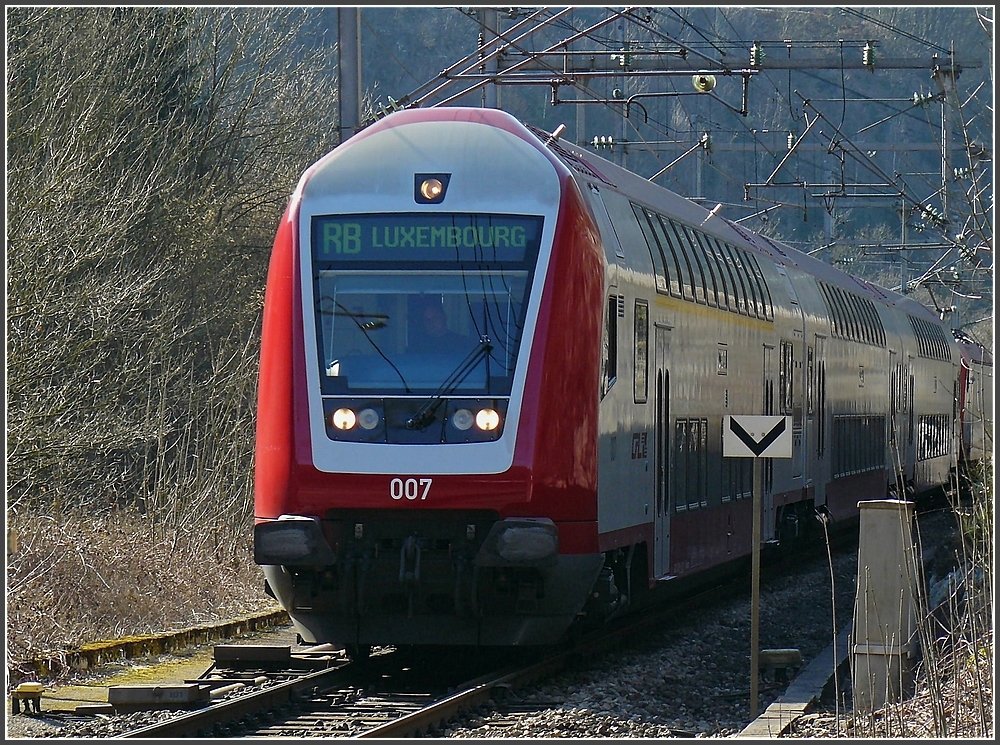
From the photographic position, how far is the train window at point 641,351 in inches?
499

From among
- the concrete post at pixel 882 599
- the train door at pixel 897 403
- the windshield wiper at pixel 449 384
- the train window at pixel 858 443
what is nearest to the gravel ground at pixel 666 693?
the concrete post at pixel 882 599

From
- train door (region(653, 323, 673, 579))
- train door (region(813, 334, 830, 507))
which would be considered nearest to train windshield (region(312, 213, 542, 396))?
train door (region(653, 323, 673, 579))

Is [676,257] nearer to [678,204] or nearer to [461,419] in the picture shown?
[678,204]

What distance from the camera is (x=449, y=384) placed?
1077 centimetres

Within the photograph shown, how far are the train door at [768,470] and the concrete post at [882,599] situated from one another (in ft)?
21.1

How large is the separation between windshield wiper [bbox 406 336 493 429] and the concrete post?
2.52 metres

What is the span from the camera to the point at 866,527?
10.9 metres

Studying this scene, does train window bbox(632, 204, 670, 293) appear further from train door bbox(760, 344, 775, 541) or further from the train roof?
train door bbox(760, 344, 775, 541)

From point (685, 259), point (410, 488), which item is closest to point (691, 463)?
point (685, 259)

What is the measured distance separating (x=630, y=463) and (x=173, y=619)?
4235mm

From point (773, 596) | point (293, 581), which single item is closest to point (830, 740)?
point (293, 581)

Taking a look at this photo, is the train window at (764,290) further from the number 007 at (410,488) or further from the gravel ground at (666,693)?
the number 007 at (410,488)

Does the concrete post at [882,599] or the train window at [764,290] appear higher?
the train window at [764,290]

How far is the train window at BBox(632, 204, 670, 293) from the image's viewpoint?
1347cm
